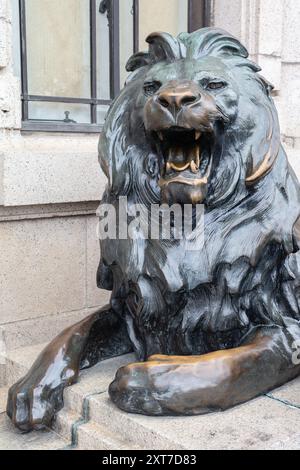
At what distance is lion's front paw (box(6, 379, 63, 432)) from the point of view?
7.16ft

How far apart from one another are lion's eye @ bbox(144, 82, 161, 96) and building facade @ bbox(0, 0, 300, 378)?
1210 mm

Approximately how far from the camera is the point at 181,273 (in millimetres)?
2105

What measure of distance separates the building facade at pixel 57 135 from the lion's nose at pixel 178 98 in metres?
1.40

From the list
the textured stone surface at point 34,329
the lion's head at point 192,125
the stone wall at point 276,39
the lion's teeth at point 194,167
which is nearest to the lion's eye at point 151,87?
the lion's head at point 192,125

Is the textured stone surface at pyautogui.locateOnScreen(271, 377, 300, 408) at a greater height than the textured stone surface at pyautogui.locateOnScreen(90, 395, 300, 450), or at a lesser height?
lesser

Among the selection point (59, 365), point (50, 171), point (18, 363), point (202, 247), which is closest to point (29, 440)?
point (59, 365)

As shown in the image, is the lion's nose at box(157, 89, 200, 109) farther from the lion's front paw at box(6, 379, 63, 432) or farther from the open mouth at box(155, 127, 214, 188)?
the lion's front paw at box(6, 379, 63, 432)

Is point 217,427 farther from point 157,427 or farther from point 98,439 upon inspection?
point 98,439

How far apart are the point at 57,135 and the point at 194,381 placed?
2.03 meters

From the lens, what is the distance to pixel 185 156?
207cm

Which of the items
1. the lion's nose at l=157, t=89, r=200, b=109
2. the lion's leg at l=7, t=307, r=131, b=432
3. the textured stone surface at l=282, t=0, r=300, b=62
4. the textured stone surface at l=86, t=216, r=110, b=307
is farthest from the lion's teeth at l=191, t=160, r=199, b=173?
the textured stone surface at l=282, t=0, r=300, b=62

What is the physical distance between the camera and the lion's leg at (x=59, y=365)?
86.4 inches
